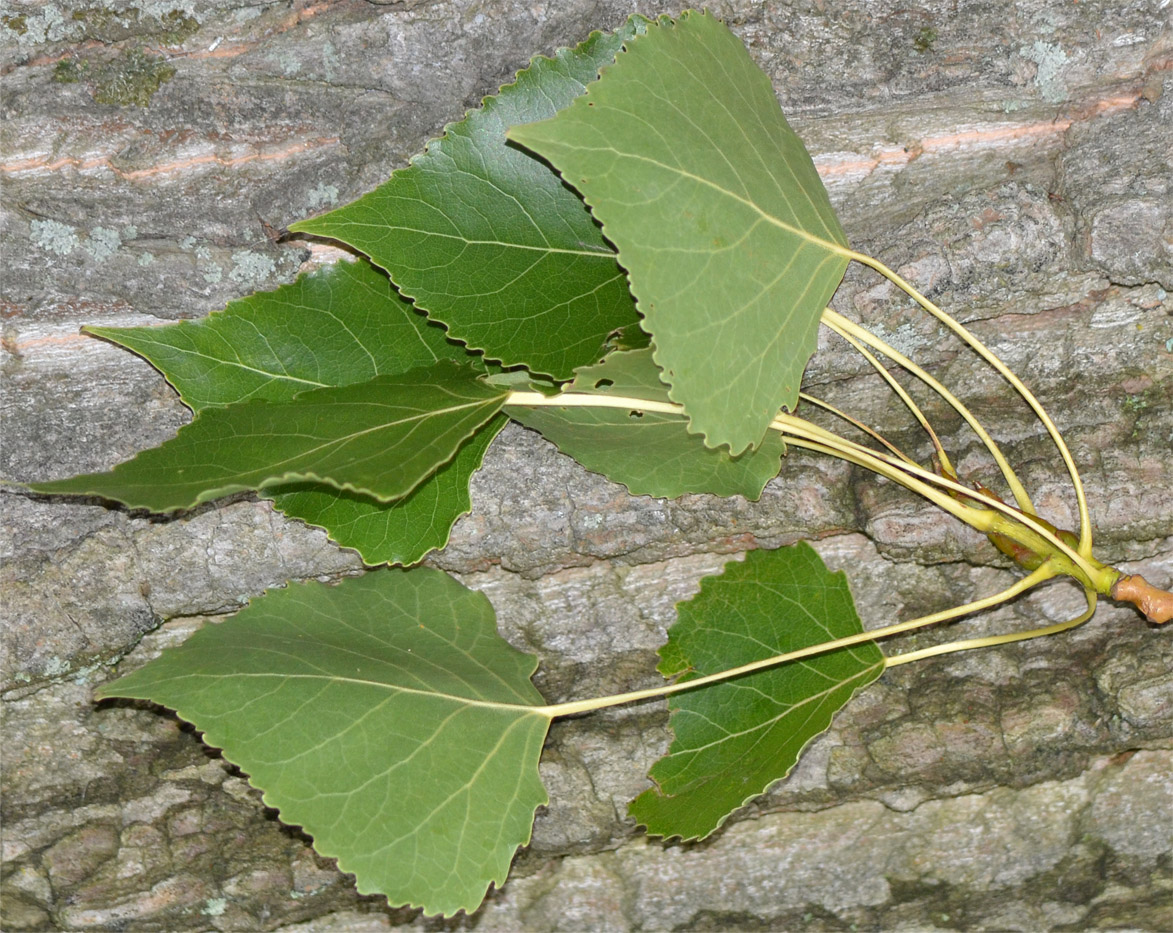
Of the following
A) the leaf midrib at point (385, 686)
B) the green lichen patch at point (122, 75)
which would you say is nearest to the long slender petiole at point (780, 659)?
the leaf midrib at point (385, 686)

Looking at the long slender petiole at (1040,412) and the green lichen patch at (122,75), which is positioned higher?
the green lichen patch at (122,75)

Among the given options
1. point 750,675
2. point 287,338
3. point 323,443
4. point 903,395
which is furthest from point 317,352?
point 903,395

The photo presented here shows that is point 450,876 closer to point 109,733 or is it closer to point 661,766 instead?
point 661,766

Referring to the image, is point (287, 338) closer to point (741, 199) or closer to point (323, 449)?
point (323, 449)

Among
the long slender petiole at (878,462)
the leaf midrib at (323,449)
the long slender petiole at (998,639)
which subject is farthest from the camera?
the long slender petiole at (998,639)

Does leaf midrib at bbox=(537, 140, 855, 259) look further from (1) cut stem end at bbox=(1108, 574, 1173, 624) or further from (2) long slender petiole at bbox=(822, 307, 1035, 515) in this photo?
(1) cut stem end at bbox=(1108, 574, 1173, 624)

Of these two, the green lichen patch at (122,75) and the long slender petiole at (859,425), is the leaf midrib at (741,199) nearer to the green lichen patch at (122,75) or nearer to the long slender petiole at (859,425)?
the long slender petiole at (859,425)

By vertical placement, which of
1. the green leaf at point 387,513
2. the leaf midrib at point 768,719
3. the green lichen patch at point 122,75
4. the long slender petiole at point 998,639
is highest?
the green lichen patch at point 122,75
